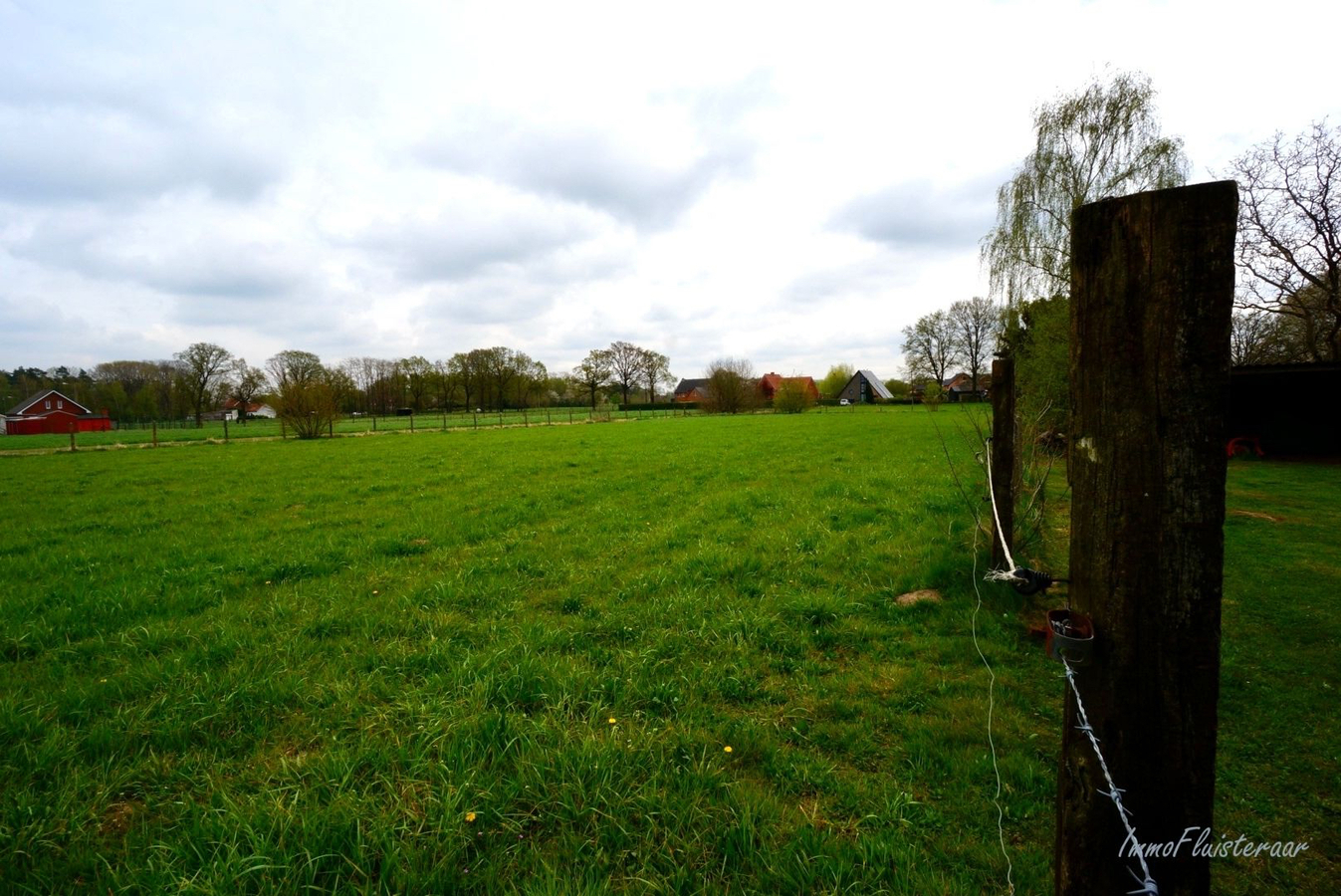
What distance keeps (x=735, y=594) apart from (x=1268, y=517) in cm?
894

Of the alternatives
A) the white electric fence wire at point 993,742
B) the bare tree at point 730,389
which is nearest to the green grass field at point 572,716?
the white electric fence wire at point 993,742

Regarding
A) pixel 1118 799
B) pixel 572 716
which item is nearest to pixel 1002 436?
pixel 1118 799

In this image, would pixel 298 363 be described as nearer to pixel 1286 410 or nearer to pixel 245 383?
pixel 245 383

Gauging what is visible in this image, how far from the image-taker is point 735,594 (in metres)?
5.29

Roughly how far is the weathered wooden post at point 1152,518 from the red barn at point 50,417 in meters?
85.8

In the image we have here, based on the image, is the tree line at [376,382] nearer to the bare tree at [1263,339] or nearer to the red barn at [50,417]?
the red barn at [50,417]

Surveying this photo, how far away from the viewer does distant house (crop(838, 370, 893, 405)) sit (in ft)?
288

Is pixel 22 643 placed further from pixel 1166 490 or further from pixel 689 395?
pixel 689 395

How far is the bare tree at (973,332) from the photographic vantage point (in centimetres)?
7112

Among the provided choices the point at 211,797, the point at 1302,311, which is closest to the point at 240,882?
the point at 211,797

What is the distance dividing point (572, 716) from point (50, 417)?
9187 cm

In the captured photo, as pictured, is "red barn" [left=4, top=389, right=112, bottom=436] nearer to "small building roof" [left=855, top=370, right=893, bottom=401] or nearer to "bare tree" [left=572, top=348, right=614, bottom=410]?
"bare tree" [left=572, top=348, right=614, bottom=410]

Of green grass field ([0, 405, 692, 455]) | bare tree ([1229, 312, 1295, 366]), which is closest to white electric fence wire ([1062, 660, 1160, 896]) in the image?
bare tree ([1229, 312, 1295, 366])

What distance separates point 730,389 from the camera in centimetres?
6400
